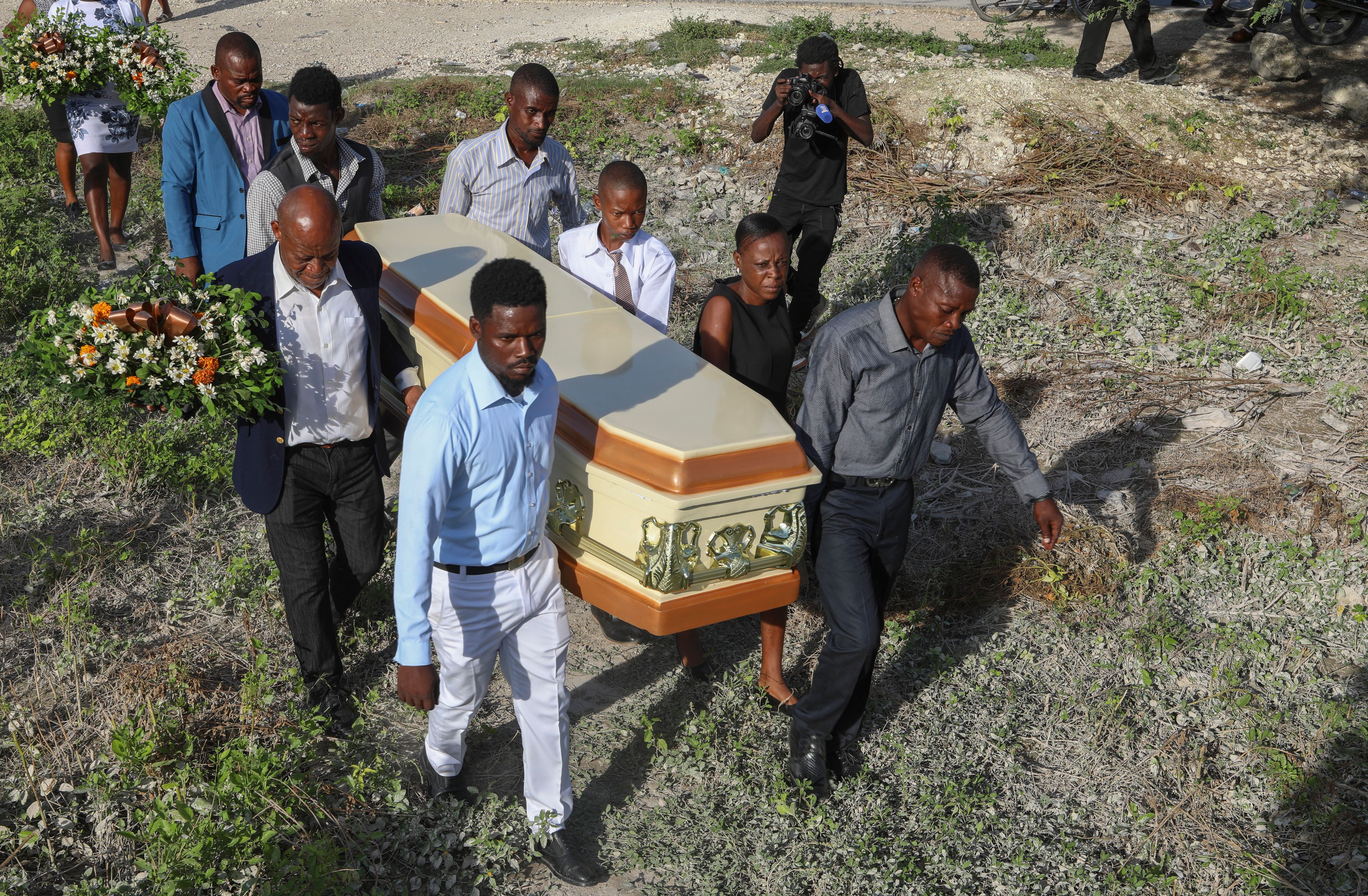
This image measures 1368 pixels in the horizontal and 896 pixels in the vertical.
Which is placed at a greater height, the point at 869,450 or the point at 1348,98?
the point at 1348,98

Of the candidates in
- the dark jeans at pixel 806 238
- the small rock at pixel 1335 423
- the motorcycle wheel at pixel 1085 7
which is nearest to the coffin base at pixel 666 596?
the dark jeans at pixel 806 238

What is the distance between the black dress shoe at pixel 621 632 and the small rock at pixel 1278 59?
8.29 metres

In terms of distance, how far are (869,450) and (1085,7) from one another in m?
8.98

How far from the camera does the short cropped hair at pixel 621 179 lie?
155 inches

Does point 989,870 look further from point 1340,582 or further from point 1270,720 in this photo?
point 1340,582

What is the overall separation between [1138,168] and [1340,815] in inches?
210

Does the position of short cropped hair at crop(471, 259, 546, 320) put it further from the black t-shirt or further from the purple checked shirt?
the black t-shirt

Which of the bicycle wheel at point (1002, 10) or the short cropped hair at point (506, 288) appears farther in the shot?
the bicycle wheel at point (1002, 10)

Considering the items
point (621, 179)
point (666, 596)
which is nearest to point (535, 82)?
point (621, 179)

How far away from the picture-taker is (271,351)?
3146 mm

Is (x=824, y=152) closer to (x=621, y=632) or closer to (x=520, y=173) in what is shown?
(x=520, y=173)

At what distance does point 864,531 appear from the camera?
340 centimetres

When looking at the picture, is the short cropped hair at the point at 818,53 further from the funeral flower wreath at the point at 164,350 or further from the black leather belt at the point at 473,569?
A: the black leather belt at the point at 473,569

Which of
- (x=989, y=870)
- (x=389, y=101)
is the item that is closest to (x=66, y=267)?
(x=389, y=101)
